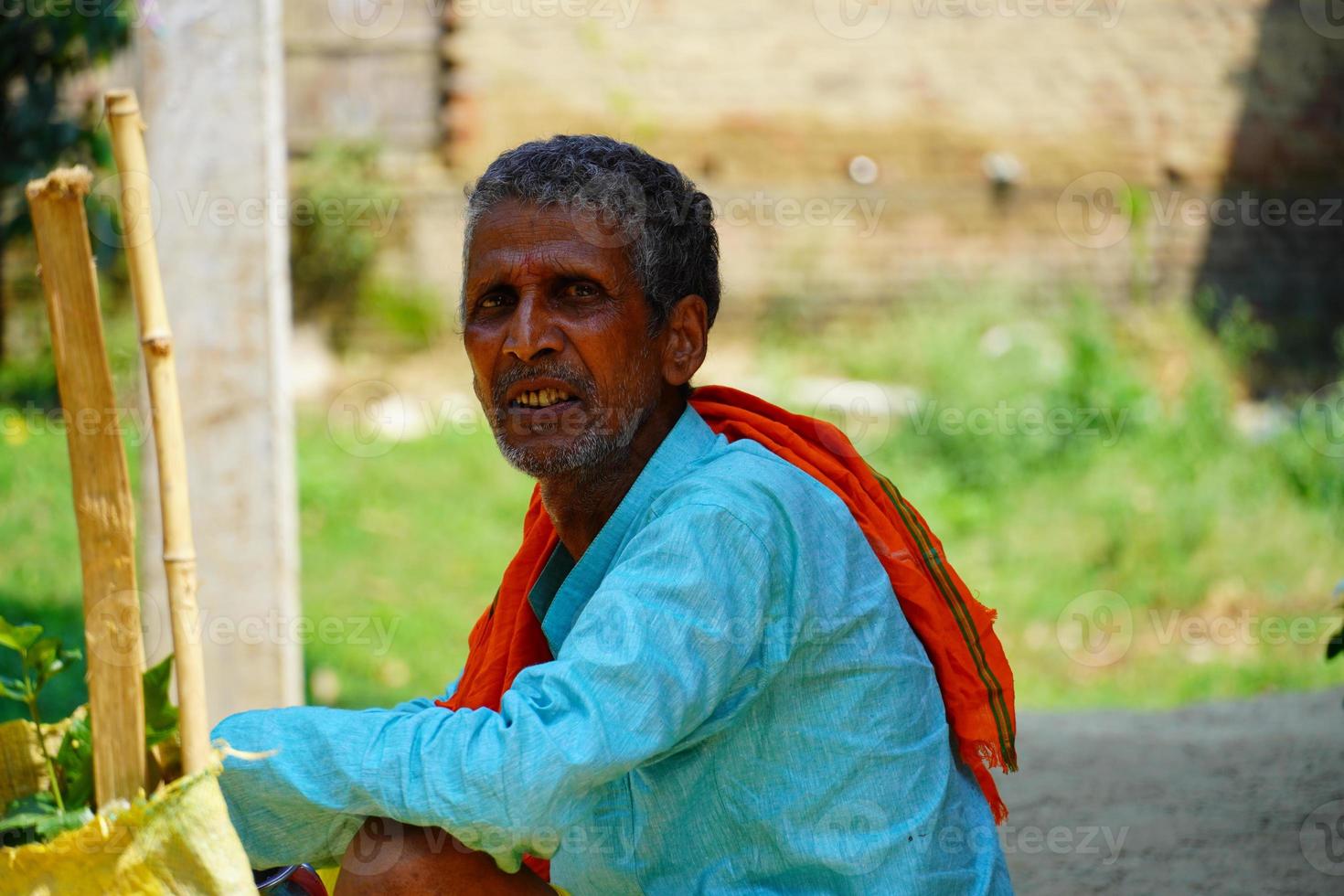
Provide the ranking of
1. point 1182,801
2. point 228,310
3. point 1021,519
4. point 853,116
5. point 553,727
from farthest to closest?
point 853,116 → point 1021,519 → point 1182,801 → point 228,310 → point 553,727

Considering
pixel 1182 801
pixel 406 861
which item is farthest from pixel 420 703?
pixel 1182 801

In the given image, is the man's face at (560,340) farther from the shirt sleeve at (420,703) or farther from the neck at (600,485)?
the shirt sleeve at (420,703)

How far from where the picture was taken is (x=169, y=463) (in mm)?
2199

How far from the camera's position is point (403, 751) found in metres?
1.81

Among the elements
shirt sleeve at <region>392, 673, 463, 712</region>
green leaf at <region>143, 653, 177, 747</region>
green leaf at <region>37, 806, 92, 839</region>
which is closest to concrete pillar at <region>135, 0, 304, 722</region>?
green leaf at <region>143, 653, 177, 747</region>

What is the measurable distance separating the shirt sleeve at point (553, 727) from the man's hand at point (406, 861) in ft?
0.22

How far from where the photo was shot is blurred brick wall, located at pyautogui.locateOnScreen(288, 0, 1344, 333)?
1009cm

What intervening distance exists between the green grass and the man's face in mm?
3704

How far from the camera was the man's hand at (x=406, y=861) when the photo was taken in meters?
1.99

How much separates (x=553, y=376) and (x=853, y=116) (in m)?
8.37

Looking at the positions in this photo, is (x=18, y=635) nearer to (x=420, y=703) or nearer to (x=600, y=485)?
(x=420, y=703)

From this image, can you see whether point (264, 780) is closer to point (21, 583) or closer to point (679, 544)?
point (679, 544)

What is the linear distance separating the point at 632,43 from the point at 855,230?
2083mm

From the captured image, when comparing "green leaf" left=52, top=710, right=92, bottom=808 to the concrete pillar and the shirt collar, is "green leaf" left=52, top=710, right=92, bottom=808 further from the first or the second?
the concrete pillar
